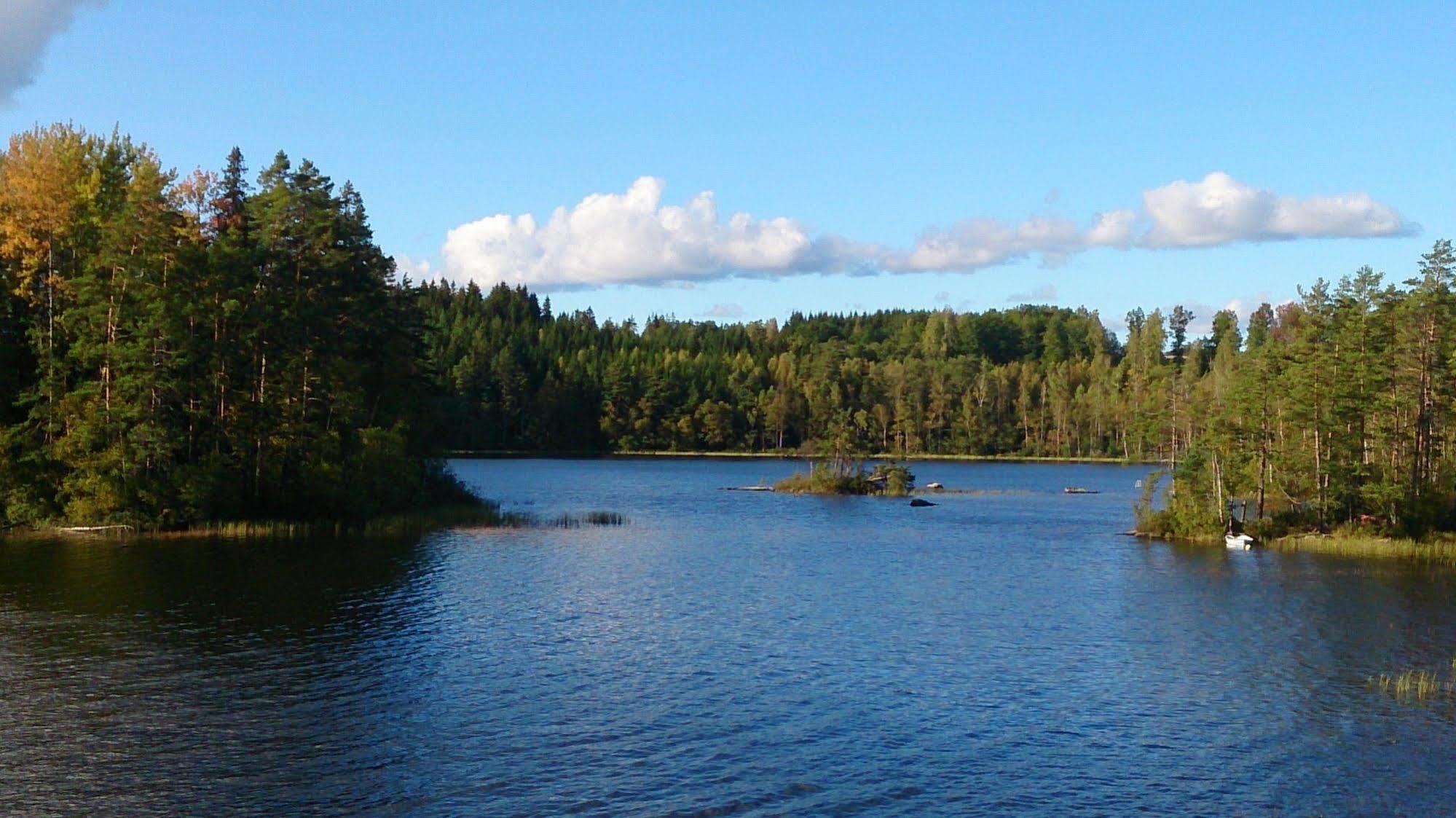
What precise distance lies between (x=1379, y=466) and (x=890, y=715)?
44656 millimetres

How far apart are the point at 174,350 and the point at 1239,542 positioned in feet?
185

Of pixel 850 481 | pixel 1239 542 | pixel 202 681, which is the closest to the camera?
pixel 202 681

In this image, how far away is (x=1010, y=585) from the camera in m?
48.8

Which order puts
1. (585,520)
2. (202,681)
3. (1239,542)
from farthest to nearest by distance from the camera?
1. (585,520)
2. (1239,542)
3. (202,681)

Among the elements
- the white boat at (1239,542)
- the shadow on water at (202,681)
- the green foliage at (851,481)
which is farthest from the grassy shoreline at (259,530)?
the green foliage at (851,481)

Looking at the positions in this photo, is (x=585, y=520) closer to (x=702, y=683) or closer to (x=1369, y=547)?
(x=702, y=683)

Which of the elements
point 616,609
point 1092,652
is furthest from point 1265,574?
point 616,609

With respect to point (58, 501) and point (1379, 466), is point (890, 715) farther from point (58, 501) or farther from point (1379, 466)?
point (58, 501)

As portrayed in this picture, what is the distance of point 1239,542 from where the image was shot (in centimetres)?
6147

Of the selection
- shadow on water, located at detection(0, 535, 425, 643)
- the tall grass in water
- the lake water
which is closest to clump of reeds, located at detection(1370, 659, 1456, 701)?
the lake water

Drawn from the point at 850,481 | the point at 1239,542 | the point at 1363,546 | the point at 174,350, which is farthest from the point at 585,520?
the point at 1363,546

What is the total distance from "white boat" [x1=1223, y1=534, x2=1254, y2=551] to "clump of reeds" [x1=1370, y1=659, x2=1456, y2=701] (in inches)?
1177

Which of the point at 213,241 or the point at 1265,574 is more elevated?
the point at 213,241

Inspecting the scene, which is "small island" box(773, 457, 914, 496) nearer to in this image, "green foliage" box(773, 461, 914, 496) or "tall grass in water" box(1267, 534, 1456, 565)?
"green foliage" box(773, 461, 914, 496)
